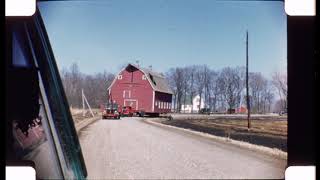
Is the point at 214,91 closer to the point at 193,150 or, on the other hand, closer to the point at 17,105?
the point at 193,150

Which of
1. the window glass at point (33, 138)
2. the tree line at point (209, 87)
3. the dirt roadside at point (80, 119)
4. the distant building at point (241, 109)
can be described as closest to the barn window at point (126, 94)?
the tree line at point (209, 87)

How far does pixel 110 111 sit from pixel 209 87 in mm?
622

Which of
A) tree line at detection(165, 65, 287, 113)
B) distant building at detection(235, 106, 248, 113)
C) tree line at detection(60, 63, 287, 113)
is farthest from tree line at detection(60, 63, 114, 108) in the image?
distant building at detection(235, 106, 248, 113)

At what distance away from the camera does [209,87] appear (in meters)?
2.55

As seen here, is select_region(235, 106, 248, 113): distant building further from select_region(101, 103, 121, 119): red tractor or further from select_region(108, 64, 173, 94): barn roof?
select_region(101, 103, 121, 119): red tractor

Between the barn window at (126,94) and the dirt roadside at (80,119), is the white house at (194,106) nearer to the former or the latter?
the barn window at (126,94)

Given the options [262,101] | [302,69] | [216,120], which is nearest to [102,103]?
[216,120]

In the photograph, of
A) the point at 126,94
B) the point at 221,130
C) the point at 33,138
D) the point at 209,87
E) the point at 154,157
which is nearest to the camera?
the point at 33,138

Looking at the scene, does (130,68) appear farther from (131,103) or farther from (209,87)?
(209,87)

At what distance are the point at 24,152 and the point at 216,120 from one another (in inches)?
47.5

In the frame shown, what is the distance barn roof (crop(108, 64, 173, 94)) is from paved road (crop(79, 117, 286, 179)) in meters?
0.26

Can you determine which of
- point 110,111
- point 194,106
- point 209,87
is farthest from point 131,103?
point 209,87

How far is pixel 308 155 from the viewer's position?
222 cm

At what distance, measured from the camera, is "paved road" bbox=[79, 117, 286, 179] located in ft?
7.77
